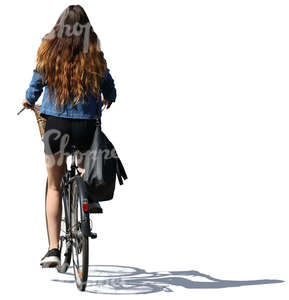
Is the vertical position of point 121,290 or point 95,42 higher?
point 95,42

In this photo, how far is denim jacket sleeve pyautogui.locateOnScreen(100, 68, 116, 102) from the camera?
9.62 metres

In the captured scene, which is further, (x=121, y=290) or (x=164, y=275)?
(x=164, y=275)

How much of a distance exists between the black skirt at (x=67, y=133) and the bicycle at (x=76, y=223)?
9 centimetres

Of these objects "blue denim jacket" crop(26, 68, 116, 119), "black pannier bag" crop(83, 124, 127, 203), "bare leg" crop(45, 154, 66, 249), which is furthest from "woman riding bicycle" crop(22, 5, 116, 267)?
"bare leg" crop(45, 154, 66, 249)

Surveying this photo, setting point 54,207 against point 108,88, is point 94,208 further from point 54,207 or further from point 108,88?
point 108,88

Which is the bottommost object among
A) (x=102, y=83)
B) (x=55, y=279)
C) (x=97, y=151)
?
(x=55, y=279)

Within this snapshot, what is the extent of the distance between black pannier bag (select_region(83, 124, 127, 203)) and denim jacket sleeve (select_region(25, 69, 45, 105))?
0.67m

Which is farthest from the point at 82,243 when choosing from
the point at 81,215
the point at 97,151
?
the point at 97,151

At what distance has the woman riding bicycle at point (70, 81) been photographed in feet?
30.6

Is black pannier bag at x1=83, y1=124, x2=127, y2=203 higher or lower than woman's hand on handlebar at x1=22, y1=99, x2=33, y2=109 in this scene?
lower

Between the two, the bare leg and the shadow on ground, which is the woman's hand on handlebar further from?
the shadow on ground

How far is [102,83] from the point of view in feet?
31.5

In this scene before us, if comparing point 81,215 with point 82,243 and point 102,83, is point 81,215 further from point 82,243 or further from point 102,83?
point 102,83

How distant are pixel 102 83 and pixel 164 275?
2163mm
